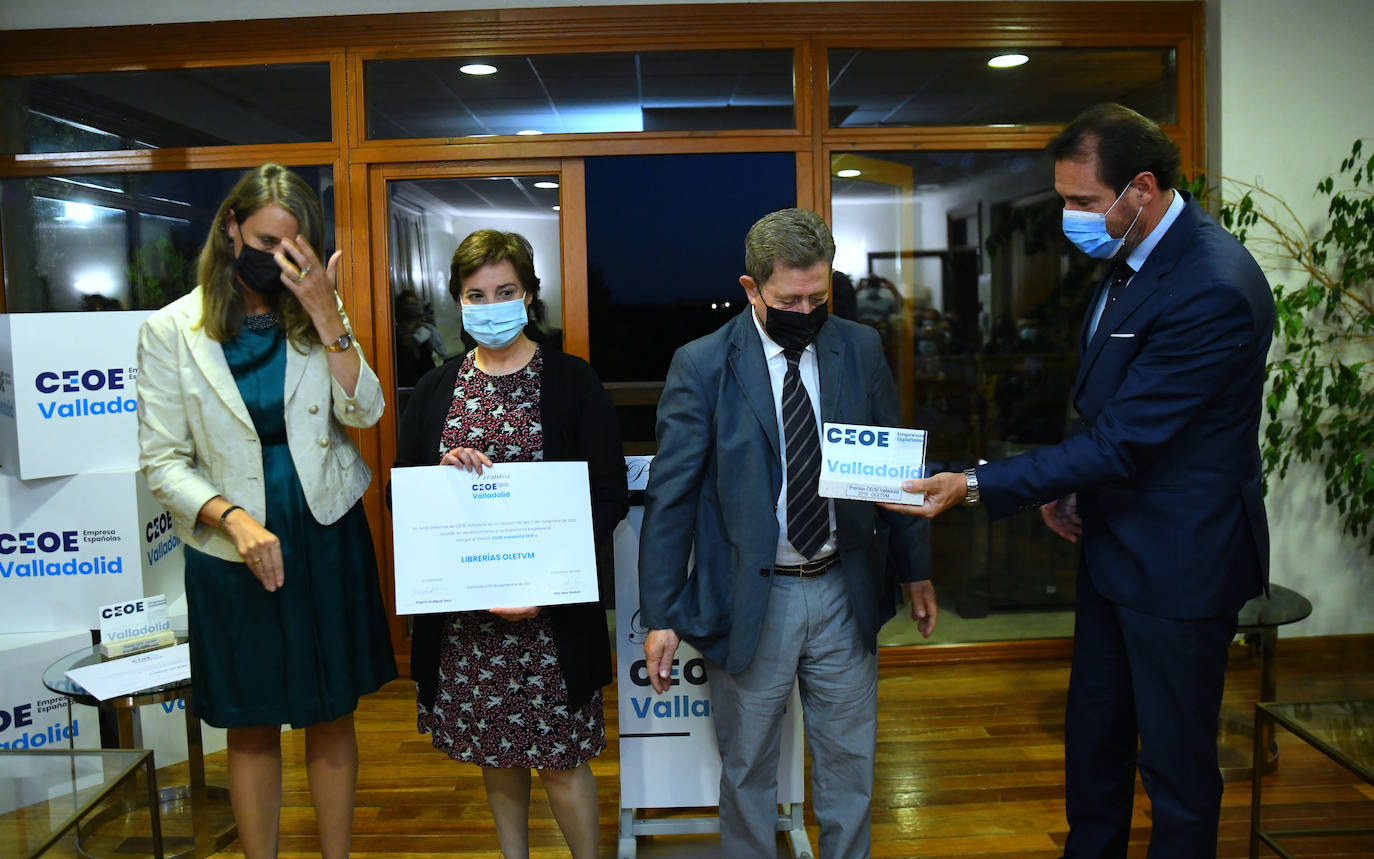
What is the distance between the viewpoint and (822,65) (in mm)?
4105

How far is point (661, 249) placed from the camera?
418cm

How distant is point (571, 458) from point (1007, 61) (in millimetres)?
3087

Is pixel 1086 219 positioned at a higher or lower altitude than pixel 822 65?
lower

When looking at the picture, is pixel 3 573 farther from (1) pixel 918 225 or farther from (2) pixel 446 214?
(1) pixel 918 225

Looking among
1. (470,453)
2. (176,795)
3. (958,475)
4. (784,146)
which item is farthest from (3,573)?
(784,146)

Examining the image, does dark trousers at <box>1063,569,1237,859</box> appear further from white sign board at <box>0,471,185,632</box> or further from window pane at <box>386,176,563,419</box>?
white sign board at <box>0,471,185,632</box>

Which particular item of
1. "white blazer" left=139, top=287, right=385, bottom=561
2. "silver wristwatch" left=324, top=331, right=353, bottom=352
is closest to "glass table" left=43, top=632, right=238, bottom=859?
"white blazer" left=139, top=287, right=385, bottom=561

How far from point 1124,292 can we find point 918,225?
2396 millimetres

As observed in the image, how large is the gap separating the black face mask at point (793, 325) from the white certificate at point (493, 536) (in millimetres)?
505

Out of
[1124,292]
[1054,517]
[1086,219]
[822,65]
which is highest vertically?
[822,65]

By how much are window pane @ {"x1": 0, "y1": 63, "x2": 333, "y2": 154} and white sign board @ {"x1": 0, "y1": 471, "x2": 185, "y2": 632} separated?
175cm

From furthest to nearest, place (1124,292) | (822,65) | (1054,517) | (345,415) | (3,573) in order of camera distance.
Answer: (822,65) → (3,573) → (1054,517) → (345,415) → (1124,292)

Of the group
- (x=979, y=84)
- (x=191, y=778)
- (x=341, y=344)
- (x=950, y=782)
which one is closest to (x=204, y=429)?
(x=341, y=344)

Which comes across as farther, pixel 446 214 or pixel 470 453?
pixel 446 214
